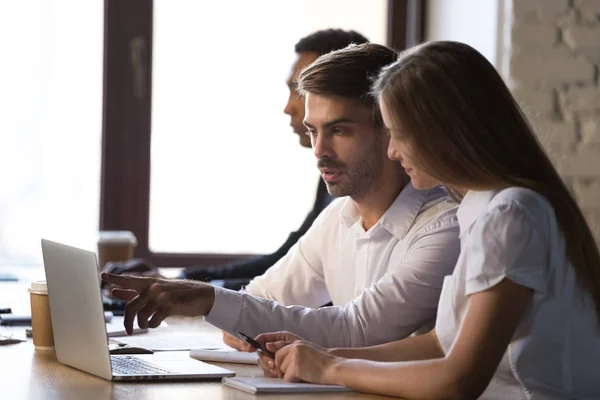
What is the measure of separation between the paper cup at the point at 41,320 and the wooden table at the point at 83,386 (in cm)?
9

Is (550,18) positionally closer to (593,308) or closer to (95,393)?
(593,308)

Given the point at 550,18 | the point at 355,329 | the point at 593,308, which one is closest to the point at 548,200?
the point at 593,308

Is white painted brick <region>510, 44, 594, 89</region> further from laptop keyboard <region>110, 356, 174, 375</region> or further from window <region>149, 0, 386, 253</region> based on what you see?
laptop keyboard <region>110, 356, 174, 375</region>

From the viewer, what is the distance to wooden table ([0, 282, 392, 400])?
1248mm

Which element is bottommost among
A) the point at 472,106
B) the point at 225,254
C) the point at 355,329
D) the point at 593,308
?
the point at 225,254

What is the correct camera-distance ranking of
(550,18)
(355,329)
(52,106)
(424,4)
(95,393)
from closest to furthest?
(95,393) → (355,329) → (550,18) → (52,106) → (424,4)

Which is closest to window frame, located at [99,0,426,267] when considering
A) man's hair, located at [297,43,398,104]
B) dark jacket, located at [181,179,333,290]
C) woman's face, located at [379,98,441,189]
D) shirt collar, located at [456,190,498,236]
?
dark jacket, located at [181,179,333,290]

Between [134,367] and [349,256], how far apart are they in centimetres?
70

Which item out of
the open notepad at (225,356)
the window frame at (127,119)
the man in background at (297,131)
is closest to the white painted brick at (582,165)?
the man in background at (297,131)

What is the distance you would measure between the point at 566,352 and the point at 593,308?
0.25 ft

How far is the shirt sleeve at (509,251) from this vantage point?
47.6 inches

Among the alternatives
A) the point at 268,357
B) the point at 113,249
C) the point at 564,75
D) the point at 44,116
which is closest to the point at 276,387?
the point at 268,357

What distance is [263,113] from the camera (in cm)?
354

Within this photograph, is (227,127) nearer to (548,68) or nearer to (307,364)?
(548,68)
